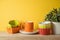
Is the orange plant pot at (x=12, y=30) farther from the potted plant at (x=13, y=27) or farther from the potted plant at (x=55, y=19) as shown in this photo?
the potted plant at (x=55, y=19)

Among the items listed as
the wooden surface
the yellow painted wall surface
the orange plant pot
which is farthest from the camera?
the yellow painted wall surface

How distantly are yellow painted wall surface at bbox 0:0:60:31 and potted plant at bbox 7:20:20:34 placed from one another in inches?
3.2

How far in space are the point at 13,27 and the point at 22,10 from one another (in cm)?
25

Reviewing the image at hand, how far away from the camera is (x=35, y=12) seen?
1588 millimetres

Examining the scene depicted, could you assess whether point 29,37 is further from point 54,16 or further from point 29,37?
point 54,16

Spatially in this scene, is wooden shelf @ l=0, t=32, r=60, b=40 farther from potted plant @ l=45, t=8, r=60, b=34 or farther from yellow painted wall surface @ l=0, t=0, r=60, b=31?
yellow painted wall surface @ l=0, t=0, r=60, b=31

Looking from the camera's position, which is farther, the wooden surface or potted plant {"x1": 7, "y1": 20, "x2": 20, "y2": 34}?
potted plant {"x1": 7, "y1": 20, "x2": 20, "y2": 34}

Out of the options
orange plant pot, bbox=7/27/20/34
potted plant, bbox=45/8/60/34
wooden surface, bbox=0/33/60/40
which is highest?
potted plant, bbox=45/8/60/34

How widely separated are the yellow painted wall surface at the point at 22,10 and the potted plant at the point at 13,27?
8cm

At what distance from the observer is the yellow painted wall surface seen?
5.19 ft

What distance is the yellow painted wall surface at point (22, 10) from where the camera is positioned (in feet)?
5.19

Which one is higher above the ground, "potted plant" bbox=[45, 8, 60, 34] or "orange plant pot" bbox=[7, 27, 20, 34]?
"potted plant" bbox=[45, 8, 60, 34]

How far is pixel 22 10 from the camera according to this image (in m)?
1.59

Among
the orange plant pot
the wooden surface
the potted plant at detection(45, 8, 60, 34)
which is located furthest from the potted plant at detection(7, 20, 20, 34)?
the potted plant at detection(45, 8, 60, 34)
